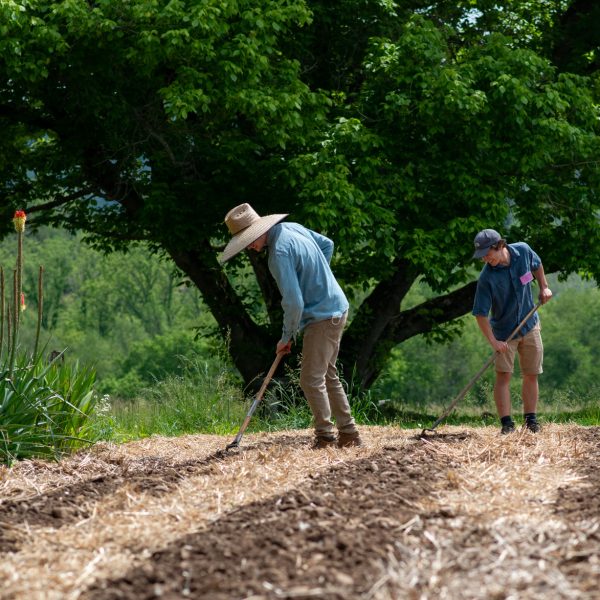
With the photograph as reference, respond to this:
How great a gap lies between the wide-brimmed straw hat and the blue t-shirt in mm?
1910

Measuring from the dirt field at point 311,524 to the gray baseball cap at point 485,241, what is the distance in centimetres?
152

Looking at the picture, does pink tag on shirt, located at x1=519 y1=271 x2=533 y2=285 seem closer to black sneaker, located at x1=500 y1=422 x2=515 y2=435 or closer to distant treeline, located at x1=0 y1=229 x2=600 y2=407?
black sneaker, located at x1=500 y1=422 x2=515 y2=435

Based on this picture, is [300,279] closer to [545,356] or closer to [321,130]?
[321,130]

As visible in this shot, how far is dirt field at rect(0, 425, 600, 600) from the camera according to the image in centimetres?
350

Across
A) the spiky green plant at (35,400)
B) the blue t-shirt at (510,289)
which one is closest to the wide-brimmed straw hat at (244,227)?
the spiky green plant at (35,400)

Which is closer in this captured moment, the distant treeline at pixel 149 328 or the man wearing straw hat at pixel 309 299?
the man wearing straw hat at pixel 309 299

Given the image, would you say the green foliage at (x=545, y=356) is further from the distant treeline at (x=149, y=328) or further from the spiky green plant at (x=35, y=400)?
the spiky green plant at (x=35, y=400)

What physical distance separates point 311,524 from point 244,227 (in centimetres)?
296

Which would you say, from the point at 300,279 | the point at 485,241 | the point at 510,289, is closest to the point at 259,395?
the point at 300,279

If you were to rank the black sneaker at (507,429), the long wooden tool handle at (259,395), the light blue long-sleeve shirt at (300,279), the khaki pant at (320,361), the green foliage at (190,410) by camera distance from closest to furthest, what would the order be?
the light blue long-sleeve shirt at (300,279) → the long wooden tool handle at (259,395) → the khaki pant at (320,361) → the black sneaker at (507,429) → the green foliage at (190,410)

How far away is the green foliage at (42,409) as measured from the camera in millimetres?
6605

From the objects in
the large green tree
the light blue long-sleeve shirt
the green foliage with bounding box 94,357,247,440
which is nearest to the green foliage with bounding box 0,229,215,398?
the large green tree

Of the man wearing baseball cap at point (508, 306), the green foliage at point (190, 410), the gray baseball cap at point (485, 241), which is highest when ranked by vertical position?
the gray baseball cap at point (485, 241)

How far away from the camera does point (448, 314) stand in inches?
620
